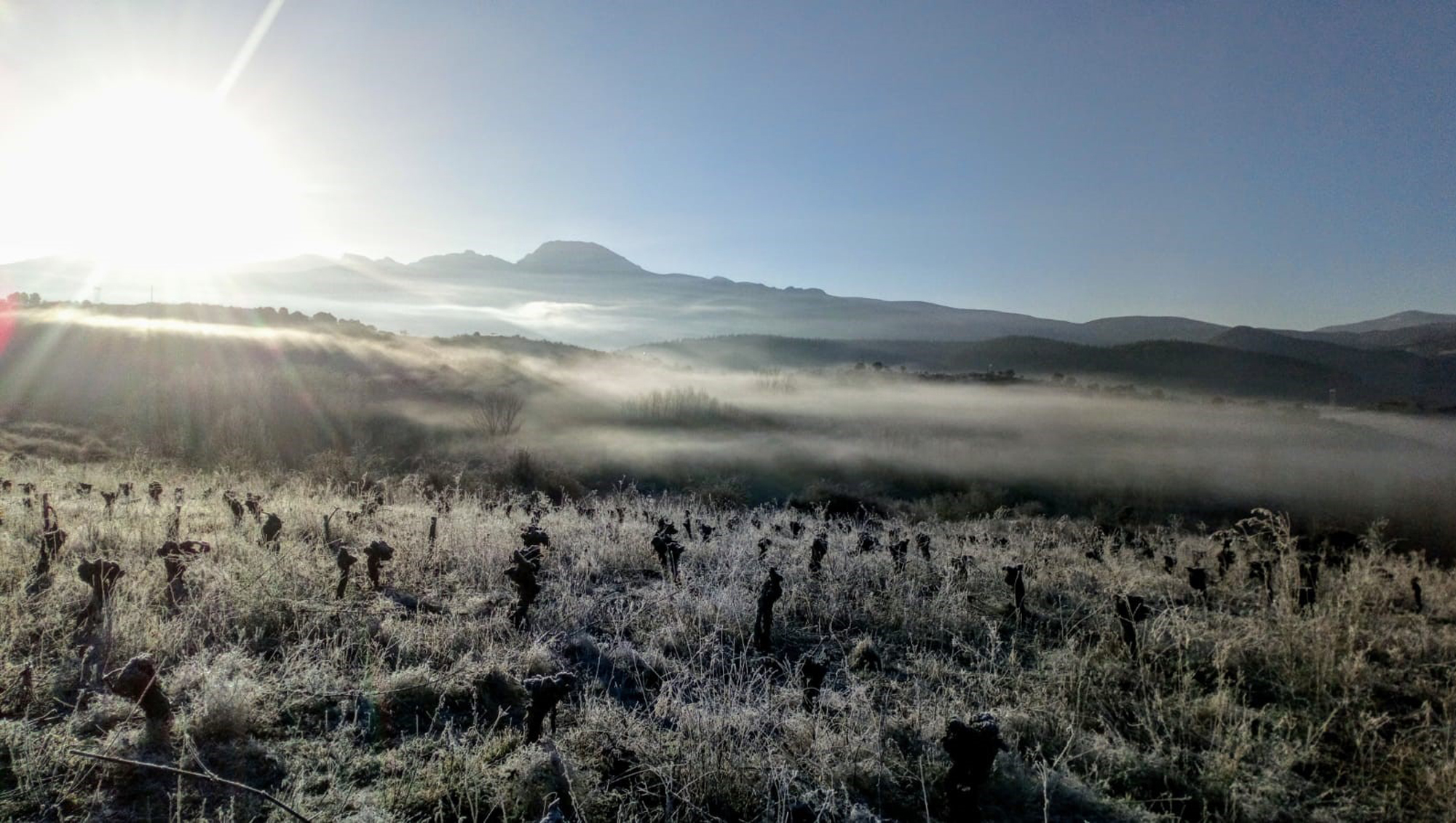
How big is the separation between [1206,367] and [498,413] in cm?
7915

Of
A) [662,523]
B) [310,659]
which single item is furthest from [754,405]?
[310,659]

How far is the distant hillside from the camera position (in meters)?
68.6

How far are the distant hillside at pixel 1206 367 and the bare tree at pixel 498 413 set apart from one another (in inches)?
2334

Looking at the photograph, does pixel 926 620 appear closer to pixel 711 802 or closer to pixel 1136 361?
pixel 711 802

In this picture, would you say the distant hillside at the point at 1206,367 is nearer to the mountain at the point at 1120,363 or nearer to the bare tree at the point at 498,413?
the mountain at the point at 1120,363

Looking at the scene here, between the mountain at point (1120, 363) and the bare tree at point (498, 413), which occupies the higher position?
the mountain at point (1120, 363)

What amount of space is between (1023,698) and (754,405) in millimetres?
63805

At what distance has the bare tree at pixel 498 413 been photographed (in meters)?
44.8

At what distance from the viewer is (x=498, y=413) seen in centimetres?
4753

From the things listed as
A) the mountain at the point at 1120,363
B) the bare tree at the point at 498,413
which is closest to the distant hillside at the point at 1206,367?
the mountain at the point at 1120,363

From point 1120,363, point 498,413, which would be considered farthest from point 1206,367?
point 498,413

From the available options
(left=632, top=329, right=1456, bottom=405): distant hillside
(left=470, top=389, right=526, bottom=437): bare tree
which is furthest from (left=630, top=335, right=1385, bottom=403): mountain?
(left=470, top=389, right=526, bottom=437): bare tree

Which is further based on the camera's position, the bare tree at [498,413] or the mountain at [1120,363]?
the mountain at [1120,363]

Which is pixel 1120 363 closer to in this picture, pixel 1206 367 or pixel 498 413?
pixel 1206 367
